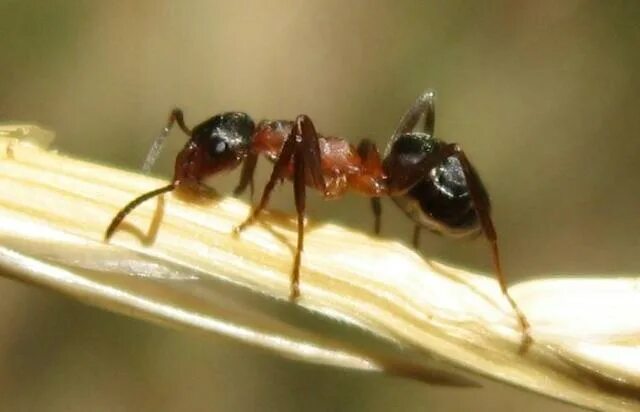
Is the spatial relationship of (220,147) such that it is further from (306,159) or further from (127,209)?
(127,209)

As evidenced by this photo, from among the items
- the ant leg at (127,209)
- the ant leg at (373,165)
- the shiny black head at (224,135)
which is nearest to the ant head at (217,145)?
the shiny black head at (224,135)

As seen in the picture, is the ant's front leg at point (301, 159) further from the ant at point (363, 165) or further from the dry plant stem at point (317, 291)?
the dry plant stem at point (317, 291)

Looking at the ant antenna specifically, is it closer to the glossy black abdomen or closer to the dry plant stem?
the glossy black abdomen

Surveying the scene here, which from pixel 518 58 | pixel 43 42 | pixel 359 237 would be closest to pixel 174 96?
pixel 43 42

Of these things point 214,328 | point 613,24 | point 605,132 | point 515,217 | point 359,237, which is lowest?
point 214,328

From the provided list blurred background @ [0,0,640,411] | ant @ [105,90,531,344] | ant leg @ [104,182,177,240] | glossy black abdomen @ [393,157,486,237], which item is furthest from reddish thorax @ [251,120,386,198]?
blurred background @ [0,0,640,411]

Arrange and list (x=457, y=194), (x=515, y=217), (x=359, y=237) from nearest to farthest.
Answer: (x=359, y=237)
(x=457, y=194)
(x=515, y=217)

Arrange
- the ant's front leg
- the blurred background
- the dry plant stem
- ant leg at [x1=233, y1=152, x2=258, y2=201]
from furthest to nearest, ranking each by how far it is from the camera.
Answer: the blurred background → ant leg at [x1=233, y1=152, x2=258, y2=201] → the ant's front leg → the dry plant stem

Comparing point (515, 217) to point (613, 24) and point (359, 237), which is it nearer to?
point (613, 24)
